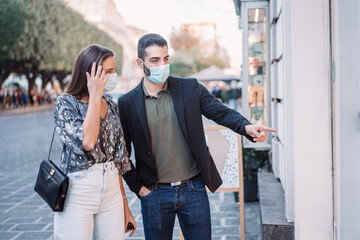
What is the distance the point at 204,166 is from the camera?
288 centimetres

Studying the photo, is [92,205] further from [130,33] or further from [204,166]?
[130,33]

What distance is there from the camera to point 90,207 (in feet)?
8.42

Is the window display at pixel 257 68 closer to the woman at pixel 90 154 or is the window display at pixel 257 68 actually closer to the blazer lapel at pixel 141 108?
the blazer lapel at pixel 141 108

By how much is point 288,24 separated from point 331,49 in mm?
408

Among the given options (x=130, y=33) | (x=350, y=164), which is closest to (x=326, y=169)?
(x=350, y=164)

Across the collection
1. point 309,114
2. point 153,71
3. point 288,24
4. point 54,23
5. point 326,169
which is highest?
point 54,23

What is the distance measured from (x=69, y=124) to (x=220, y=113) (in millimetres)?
993

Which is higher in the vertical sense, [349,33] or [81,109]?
[349,33]

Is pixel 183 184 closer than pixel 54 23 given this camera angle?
Yes

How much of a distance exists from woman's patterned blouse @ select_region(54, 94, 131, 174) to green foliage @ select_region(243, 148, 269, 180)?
412 cm

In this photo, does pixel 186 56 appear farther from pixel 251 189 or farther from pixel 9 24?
pixel 251 189

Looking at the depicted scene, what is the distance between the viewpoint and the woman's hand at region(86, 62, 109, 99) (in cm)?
254

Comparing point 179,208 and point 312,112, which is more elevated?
point 312,112

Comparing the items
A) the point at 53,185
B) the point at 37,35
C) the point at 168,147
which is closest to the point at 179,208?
the point at 168,147
